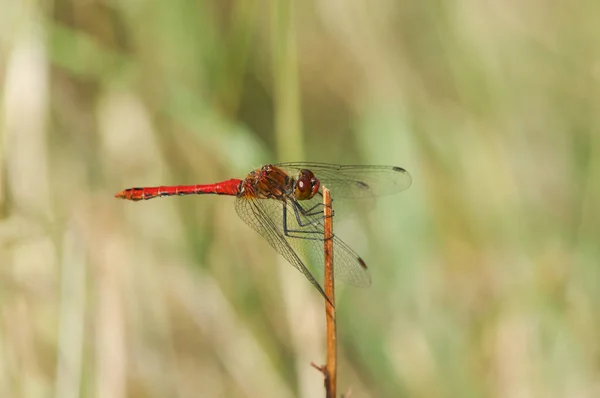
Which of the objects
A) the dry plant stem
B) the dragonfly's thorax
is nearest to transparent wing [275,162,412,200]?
the dragonfly's thorax

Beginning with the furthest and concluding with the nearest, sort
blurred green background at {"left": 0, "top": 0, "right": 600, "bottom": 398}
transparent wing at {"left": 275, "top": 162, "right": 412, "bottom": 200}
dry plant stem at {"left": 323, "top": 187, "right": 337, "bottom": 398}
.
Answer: transparent wing at {"left": 275, "top": 162, "right": 412, "bottom": 200}, blurred green background at {"left": 0, "top": 0, "right": 600, "bottom": 398}, dry plant stem at {"left": 323, "top": 187, "right": 337, "bottom": 398}

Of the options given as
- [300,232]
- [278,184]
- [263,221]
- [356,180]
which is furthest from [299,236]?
[356,180]

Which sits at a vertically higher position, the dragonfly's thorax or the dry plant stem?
the dragonfly's thorax

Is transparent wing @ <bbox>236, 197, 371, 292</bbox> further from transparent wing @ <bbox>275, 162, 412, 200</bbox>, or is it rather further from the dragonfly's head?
transparent wing @ <bbox>275, 162, 412, 200</bbox>

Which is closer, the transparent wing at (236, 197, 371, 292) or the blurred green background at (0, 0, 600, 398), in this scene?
the transparent wing at (236, 197, 371, 292)

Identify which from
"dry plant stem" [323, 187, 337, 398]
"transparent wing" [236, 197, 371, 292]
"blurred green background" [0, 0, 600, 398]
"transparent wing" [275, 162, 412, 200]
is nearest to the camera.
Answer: "dry plant stem" [323, 187, 337, 398]

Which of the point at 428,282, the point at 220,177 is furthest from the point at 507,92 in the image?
the point at 220,177
